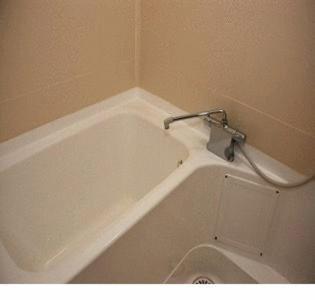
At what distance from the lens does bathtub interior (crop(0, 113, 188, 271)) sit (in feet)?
3.82

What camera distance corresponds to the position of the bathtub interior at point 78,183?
116 cm

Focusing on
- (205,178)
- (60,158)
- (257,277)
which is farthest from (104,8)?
(257,277)

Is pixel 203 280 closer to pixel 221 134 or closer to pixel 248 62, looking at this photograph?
pixel 221 134

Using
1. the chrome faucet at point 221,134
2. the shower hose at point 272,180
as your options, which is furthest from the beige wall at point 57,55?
the shower hose at point 272,180

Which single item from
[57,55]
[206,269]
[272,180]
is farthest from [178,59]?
[206,269]

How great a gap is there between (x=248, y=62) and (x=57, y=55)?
2.28 feet

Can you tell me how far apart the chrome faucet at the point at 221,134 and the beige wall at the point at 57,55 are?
1.31ft

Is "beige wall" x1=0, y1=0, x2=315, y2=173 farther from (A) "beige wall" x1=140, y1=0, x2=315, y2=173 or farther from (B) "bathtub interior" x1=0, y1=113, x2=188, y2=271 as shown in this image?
(B) "bathtub interior" x1=0, y1=113, x2=188, y2=271

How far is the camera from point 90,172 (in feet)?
4.60

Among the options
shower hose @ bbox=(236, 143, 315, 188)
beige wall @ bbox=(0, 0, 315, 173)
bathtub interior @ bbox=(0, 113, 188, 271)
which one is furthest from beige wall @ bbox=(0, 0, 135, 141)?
shower hose @ bbox=(236, 143, 315, 188)

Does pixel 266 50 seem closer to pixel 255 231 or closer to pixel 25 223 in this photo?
pixel 255 231

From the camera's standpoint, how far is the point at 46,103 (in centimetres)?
120
